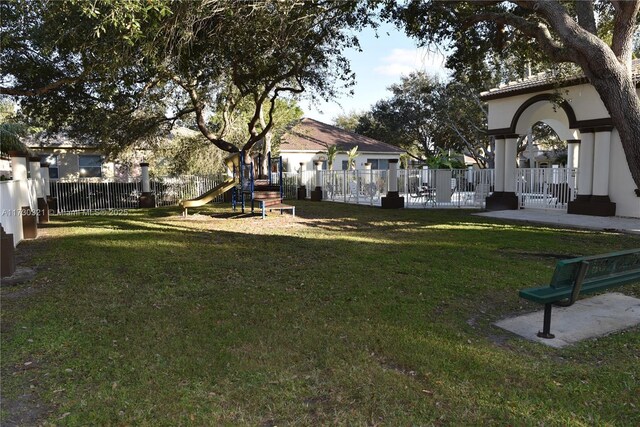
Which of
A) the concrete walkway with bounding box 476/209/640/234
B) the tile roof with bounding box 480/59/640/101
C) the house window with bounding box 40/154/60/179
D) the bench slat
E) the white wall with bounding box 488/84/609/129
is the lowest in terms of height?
the concrete walkway with bounding box 476/209/640/234

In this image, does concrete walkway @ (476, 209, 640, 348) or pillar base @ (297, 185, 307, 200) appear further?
pillar base @ (297, 185, 307, 200)

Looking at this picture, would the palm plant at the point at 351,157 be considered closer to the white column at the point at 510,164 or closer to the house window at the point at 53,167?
the white column at the point at 510,164

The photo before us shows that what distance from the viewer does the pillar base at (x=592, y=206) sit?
49.4 feet

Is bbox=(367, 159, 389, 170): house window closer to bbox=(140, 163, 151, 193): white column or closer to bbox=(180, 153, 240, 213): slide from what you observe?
bbox=(140, 163, 151, 193): white column

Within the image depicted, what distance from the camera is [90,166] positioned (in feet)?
84.5

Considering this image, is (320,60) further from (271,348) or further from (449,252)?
(271,348)

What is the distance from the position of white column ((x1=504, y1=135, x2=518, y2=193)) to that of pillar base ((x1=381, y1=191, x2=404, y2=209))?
4.26m

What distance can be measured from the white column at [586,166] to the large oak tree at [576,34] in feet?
12.9

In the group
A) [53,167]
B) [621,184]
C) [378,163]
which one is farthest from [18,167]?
[378,163]

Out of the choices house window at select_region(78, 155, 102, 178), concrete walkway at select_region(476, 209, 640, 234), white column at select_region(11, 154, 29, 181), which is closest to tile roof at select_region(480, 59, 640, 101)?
concrete walkway at select_region(476, 209, 640, 234)

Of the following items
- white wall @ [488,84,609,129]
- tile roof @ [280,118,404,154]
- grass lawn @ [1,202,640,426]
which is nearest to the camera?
grass lawn @ [1,202,640,426]

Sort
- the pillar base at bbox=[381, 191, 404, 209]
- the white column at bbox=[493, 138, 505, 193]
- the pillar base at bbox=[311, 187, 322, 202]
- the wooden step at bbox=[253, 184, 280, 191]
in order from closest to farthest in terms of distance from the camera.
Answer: the wooden step at bbox=[253, 184, 280, 191] → the white column at bbox=[493, 138, 505, 193] → the pillar base at bbox=[381, 191, 404, 209] → the pillar base at bbox=[311, 187, 322, 202]

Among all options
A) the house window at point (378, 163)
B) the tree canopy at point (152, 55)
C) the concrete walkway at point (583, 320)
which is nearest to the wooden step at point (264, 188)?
the tree canopy at point (152, 55)

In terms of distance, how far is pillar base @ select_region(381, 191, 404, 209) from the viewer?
1966 cm
